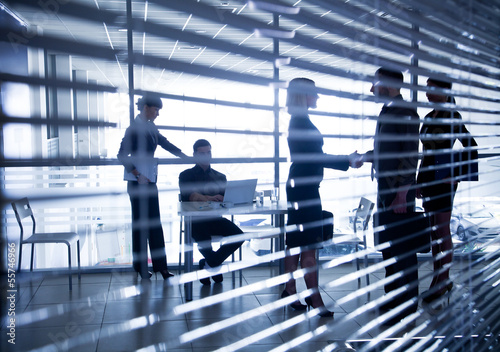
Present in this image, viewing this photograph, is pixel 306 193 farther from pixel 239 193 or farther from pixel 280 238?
pixel 280 238

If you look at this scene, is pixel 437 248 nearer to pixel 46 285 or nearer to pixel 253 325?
pixel 253 325

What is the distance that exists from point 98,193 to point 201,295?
158 inches

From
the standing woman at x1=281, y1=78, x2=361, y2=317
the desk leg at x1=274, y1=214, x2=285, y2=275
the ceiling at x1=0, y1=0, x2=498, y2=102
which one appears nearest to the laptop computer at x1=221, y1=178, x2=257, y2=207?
the desk leg at x1=274, y1=214, x2=285, y2=275

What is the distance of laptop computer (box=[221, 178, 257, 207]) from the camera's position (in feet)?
14.5

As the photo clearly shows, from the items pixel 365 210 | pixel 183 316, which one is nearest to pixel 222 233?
pixel 183 316

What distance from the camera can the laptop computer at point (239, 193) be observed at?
174 inches

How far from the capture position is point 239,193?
4504 millimetres

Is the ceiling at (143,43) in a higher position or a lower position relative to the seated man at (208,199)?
higher

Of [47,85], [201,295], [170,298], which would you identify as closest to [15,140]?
[47,85]

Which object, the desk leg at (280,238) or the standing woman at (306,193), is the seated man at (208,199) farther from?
the standing woman at (306,193)

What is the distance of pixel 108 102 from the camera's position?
2.65ft

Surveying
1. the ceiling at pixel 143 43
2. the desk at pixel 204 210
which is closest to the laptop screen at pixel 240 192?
the desk at pixel 204 210

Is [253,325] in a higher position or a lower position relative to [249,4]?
lower

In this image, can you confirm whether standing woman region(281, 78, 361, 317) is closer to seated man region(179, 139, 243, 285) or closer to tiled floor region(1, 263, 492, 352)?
tiled floor region(1, 263, 492, 352)
